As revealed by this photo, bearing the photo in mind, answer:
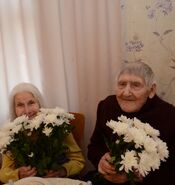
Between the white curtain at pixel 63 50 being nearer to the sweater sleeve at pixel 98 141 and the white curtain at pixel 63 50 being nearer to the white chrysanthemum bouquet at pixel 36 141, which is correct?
the sweater sleeve at pixel 98 141

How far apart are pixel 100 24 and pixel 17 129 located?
0.99 m

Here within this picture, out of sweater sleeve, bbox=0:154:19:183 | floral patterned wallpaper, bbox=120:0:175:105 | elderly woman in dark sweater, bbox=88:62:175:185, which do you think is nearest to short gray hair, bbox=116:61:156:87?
elderly woman in dark sweater, bbox=88:62:175:185

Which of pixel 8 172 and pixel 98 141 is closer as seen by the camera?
pixel 8 172

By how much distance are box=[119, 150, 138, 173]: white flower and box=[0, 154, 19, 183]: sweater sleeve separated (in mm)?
772

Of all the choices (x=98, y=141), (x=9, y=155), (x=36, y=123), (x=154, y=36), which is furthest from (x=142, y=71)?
(x=9, y=155)

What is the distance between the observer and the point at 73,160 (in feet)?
6.63

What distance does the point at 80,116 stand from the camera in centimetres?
224

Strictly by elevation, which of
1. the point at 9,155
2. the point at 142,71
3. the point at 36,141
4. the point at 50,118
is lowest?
the point at 9,155

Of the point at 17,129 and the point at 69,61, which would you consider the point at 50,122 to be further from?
the point at 69,61

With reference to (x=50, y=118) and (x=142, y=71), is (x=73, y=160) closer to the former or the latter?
(x=50, y=118)

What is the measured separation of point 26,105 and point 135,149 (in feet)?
3.21

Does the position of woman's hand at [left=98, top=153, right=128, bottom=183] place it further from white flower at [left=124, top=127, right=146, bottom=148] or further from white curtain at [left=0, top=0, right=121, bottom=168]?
white curtain at [left=0, top=0, right=121, bottom=168]

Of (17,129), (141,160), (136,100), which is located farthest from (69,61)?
(141,160)

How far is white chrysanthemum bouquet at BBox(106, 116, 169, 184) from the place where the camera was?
127cm
